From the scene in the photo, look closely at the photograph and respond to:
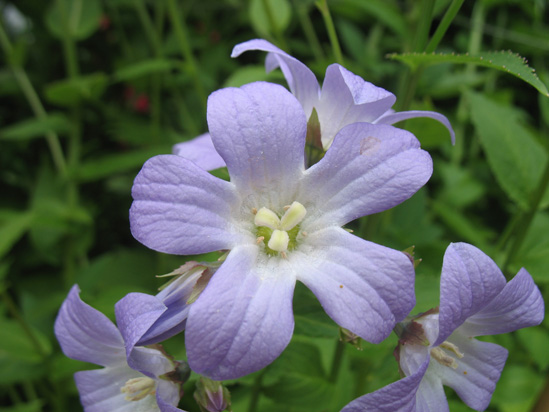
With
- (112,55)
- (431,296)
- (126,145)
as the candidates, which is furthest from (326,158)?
(112,55)

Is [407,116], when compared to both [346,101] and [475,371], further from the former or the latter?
[475,371]

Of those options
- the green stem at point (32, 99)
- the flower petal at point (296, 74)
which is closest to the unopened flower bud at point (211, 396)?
the flower petal at point (296, 74)

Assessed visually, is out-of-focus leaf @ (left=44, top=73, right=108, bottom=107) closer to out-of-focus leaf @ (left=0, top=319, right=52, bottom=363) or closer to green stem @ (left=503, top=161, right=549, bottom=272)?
out-of-focus leaf @ (left=0, top=319, right=52, bottom=363)

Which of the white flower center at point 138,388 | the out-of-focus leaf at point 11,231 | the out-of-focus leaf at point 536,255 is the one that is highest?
the out-of-focus leaf at point 536,255

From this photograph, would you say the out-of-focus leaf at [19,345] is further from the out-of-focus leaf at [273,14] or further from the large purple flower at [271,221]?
the out-of-focus leaf at [273,14]

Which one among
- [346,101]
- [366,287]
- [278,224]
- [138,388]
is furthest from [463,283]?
[138,388]

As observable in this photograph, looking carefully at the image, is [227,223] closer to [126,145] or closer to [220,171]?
[220,171]
